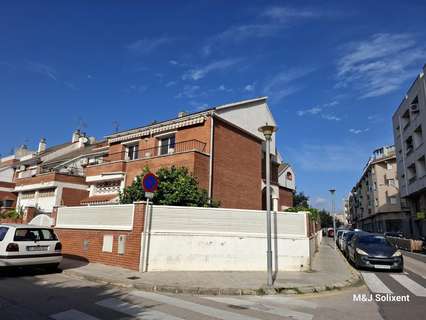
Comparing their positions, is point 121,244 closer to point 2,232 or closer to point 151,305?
point 2,232

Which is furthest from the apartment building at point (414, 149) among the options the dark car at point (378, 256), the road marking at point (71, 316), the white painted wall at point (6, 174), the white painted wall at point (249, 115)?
the white painted wall at point (6, 174)

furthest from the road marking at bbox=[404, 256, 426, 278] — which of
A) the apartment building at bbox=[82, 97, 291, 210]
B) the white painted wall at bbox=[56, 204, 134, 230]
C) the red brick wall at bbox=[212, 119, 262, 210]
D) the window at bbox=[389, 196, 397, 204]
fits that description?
the window at bbox=[389, 196, 397, 204]

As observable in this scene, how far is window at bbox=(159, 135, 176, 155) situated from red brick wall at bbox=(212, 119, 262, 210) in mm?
3294

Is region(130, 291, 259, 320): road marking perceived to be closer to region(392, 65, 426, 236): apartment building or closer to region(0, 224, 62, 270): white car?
region(0, 224, 62, 270): white car

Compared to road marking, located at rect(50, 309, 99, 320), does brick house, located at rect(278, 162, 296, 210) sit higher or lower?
higher

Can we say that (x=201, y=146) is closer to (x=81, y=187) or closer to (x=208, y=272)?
(x=208, y=272)

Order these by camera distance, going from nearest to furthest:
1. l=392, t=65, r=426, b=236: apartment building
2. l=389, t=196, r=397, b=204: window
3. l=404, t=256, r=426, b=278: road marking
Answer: l=404, t=256, r=426, b=278: road marking → l=392, t=65, r=426, b=236: apartment building → l=389, t=196, r=397, b=204: window

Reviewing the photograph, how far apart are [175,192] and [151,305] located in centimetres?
805

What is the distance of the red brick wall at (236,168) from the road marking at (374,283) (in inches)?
376

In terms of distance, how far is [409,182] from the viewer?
134 feet

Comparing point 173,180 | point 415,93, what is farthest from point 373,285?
point 415,93

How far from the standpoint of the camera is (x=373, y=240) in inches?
635

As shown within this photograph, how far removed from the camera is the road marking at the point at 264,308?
6887 mm

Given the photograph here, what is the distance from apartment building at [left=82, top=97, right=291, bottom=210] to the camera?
66.0ft
